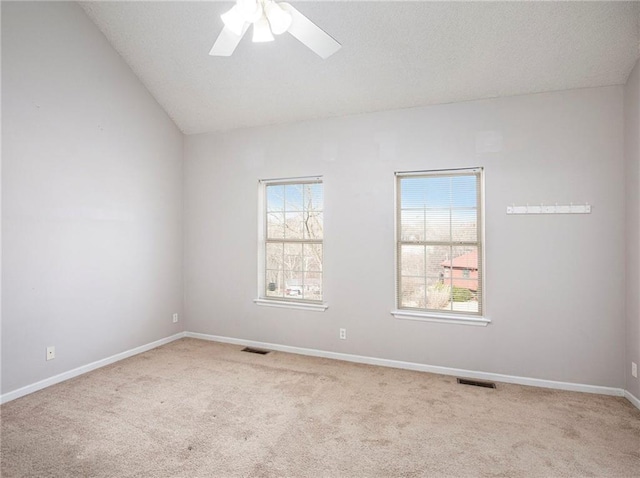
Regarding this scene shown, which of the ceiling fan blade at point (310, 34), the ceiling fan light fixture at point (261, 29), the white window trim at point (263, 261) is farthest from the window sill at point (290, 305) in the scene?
the ceiling fan light fixture at point (261, 29)

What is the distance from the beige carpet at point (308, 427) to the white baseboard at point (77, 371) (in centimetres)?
7

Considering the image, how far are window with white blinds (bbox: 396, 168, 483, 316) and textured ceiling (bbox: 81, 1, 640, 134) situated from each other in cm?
84

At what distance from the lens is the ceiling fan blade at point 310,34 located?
72.3 inches

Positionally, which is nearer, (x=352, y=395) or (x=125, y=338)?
(x=352, y=395)

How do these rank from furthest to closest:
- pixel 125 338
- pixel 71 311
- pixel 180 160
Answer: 1. pixel 180 160
2. pixel 125 338
3. pixel 71 311

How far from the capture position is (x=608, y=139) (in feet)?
9.63

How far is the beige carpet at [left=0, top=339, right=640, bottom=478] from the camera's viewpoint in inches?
78.4

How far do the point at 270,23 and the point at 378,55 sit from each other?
1542mm

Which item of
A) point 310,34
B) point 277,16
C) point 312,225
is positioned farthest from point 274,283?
point 277,16

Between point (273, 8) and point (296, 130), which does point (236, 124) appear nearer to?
point (296, 130)

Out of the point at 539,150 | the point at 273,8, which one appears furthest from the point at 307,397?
the point at 539,150

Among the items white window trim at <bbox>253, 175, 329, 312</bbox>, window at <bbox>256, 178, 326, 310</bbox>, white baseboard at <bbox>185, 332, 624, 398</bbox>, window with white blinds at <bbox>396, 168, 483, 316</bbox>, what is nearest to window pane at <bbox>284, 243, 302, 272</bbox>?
window at <bbox>256, 178, 326, 310</bbox>

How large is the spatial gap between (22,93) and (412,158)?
3.50 metres

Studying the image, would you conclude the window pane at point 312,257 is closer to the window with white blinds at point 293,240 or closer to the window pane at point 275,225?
the window with white blinds at point 293,240
